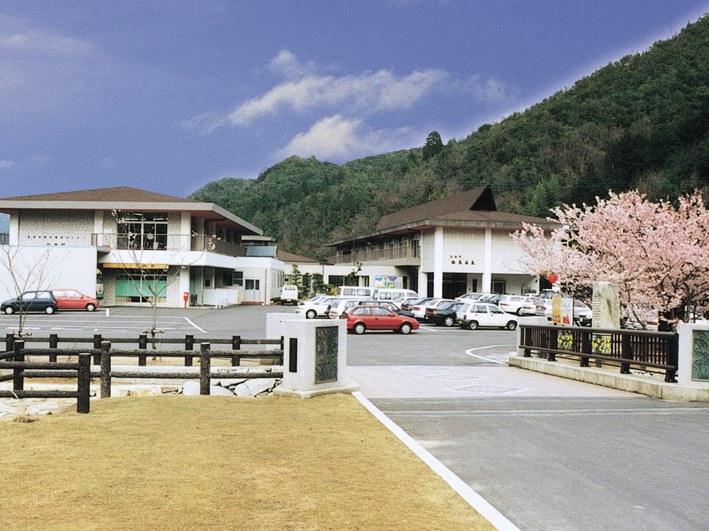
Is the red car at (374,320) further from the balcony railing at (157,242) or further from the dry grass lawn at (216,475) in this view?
the dry grass lawn at (216,475)

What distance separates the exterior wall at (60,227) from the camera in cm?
4694

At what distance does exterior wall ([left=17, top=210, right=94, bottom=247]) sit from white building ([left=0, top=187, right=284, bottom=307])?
66mm

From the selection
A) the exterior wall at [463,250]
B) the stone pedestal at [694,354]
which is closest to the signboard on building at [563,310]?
the stone pedestal at [694,354]

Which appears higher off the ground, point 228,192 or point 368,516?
point 228,192

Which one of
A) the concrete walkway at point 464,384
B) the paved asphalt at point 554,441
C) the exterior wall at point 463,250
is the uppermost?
the exterior wall at point 463,250

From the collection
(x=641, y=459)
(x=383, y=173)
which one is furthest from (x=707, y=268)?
(x=383, y=173)

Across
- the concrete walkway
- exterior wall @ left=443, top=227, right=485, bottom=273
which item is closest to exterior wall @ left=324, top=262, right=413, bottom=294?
exterior wall @ left=443, top=227, right=485, bottom=273

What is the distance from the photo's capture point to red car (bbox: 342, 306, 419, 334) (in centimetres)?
2955

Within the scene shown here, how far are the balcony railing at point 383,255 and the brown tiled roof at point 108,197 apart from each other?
785 inches

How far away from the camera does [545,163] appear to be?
89188 millimetres

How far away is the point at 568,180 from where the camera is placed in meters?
82.1

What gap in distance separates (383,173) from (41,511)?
126m

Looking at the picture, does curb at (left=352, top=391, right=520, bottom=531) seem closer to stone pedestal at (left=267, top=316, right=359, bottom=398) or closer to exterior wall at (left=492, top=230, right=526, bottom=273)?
stone pedestal at (left=267, top=316, right=359, bottom=398)

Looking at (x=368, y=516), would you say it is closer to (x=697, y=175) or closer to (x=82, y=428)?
(x=82, y=428)
